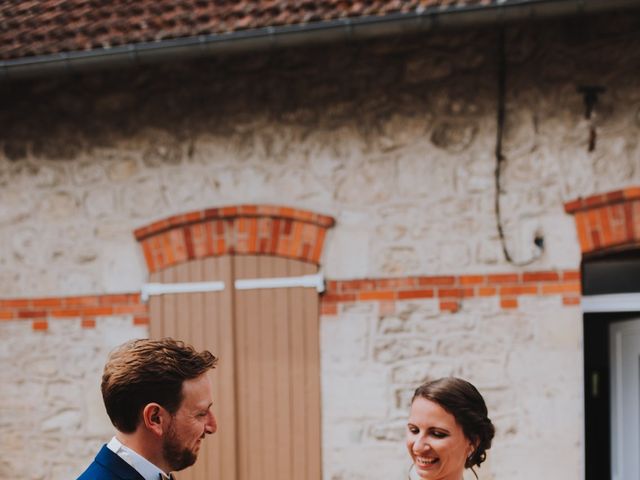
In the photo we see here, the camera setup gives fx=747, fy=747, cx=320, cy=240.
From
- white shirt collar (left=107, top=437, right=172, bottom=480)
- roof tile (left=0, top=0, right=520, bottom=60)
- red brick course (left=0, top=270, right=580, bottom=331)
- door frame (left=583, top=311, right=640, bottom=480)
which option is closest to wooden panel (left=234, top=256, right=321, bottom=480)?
red brick course (left=0, top=270, right=580, bottom=331)

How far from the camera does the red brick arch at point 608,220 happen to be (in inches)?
192

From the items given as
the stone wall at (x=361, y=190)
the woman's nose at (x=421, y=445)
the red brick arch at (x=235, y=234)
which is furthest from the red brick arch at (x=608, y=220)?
the woman's nose at (x=421, y=445)

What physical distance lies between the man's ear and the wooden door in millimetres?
2918

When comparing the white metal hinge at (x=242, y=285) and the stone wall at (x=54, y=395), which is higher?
the white metal hinge at (x=242, y=285)

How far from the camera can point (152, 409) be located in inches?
96.7

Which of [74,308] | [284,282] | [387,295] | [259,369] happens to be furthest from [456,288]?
[74,308]

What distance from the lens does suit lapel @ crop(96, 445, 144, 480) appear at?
2355 millimetres

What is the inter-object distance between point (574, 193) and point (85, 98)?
12.4 ft

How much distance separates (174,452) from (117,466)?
8.4 inches

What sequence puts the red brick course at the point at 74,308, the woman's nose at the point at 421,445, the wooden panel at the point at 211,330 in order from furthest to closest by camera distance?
the red brick course at the point at 74,308
the wooden panel at the point at 211,330
the woman's nose at the point at 421,445

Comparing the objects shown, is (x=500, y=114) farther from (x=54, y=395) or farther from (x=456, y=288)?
(x=54, y=395)

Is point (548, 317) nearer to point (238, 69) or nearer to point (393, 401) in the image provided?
point (393, 401)

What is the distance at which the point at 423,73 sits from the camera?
5.32 metres

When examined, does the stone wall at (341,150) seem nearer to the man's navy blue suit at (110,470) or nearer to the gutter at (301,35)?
the gutter at (301,35)
